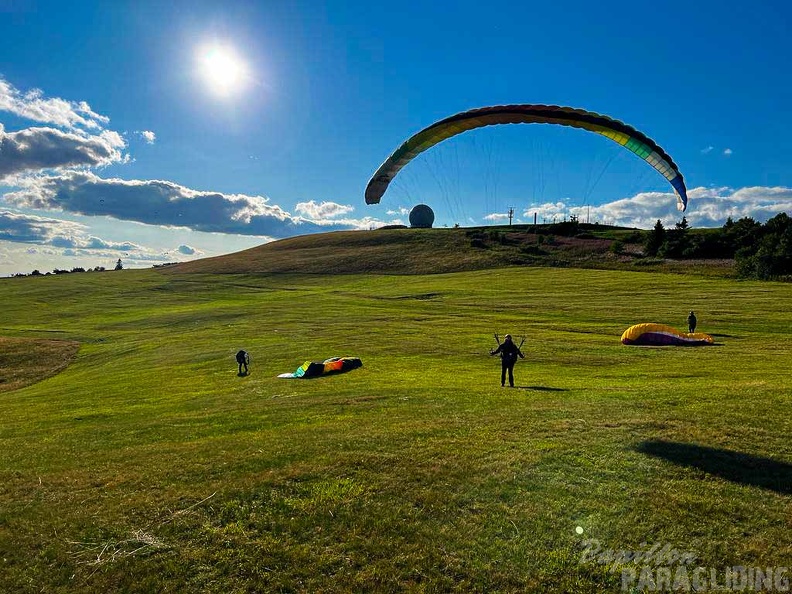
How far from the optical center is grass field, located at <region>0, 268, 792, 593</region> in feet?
25.4

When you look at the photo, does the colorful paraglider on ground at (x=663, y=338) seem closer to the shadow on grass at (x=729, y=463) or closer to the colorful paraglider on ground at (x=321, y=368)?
the colorful paraglider on ground at (x=321, y=368)

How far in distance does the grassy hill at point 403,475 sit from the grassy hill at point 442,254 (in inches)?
2755

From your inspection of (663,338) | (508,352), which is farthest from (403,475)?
(663,338)

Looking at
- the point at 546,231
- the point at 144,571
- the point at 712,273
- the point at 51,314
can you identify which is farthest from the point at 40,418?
the point at 546,231

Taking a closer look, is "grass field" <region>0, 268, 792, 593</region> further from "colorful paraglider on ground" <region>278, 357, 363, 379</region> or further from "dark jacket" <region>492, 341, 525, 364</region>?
"dark jacket" <region>492, 341, 525, 364</region>

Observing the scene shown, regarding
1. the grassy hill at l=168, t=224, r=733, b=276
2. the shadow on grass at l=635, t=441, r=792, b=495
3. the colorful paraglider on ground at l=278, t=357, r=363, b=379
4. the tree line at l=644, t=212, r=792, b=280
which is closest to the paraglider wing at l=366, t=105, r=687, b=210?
the colorful paraglider on ground at l=278, t=357, r=363, b=379

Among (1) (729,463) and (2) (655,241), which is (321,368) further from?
(2) (655,241)

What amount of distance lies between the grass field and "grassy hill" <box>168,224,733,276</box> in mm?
69968

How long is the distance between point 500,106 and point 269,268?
98.1 meters

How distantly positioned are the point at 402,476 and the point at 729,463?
699cm

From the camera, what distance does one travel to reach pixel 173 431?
16.5 meters

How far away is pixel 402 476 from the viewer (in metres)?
10.5

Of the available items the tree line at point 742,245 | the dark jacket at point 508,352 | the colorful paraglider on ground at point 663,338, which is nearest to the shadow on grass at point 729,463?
the dark jacket at point 508,352

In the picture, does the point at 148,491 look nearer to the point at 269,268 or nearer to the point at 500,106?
the point at 500,106
